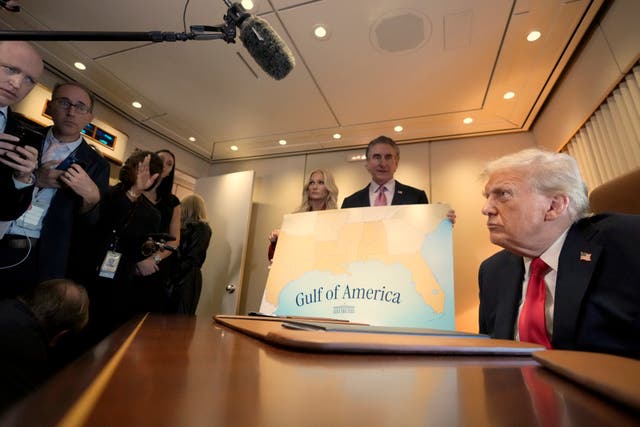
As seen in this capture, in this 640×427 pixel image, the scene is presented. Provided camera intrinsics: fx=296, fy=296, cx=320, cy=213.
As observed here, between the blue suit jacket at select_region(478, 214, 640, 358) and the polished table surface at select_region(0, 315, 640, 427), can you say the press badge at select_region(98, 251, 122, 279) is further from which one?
the blue suit jacket at select_region(478, 214, 640, 358)

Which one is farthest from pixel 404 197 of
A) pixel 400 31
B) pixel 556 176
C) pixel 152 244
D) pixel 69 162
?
pixel 69 162

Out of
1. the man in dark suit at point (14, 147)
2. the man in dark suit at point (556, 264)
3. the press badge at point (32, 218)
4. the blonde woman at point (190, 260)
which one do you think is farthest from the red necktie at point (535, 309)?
the blonde woman at point (190, 260)

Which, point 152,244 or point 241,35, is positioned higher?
point 241,35

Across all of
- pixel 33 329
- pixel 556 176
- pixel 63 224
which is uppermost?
pixel 556 176

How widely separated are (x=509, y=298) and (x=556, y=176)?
393 mm

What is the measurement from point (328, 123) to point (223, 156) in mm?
1704

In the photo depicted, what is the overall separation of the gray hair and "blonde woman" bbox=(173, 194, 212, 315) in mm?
2287

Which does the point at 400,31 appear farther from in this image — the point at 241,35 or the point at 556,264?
the point at 556,264

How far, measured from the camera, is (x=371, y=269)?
54.0 inches

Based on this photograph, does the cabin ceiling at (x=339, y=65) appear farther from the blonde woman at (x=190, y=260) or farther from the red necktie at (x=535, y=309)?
the red necktie at (x=535, y=309)

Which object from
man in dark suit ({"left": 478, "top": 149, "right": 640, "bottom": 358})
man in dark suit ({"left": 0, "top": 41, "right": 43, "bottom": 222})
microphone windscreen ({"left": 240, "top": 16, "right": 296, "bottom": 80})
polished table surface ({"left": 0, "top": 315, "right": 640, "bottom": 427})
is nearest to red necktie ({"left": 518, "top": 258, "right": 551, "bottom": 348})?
man in dark suit ({"left": 478, "top": 149, "right": 640, "bottom": 358})

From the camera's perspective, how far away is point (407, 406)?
0.52 feet

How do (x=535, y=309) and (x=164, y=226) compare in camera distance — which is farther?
(x=164, y=226)

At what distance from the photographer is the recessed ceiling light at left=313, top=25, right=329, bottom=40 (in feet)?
6.71
